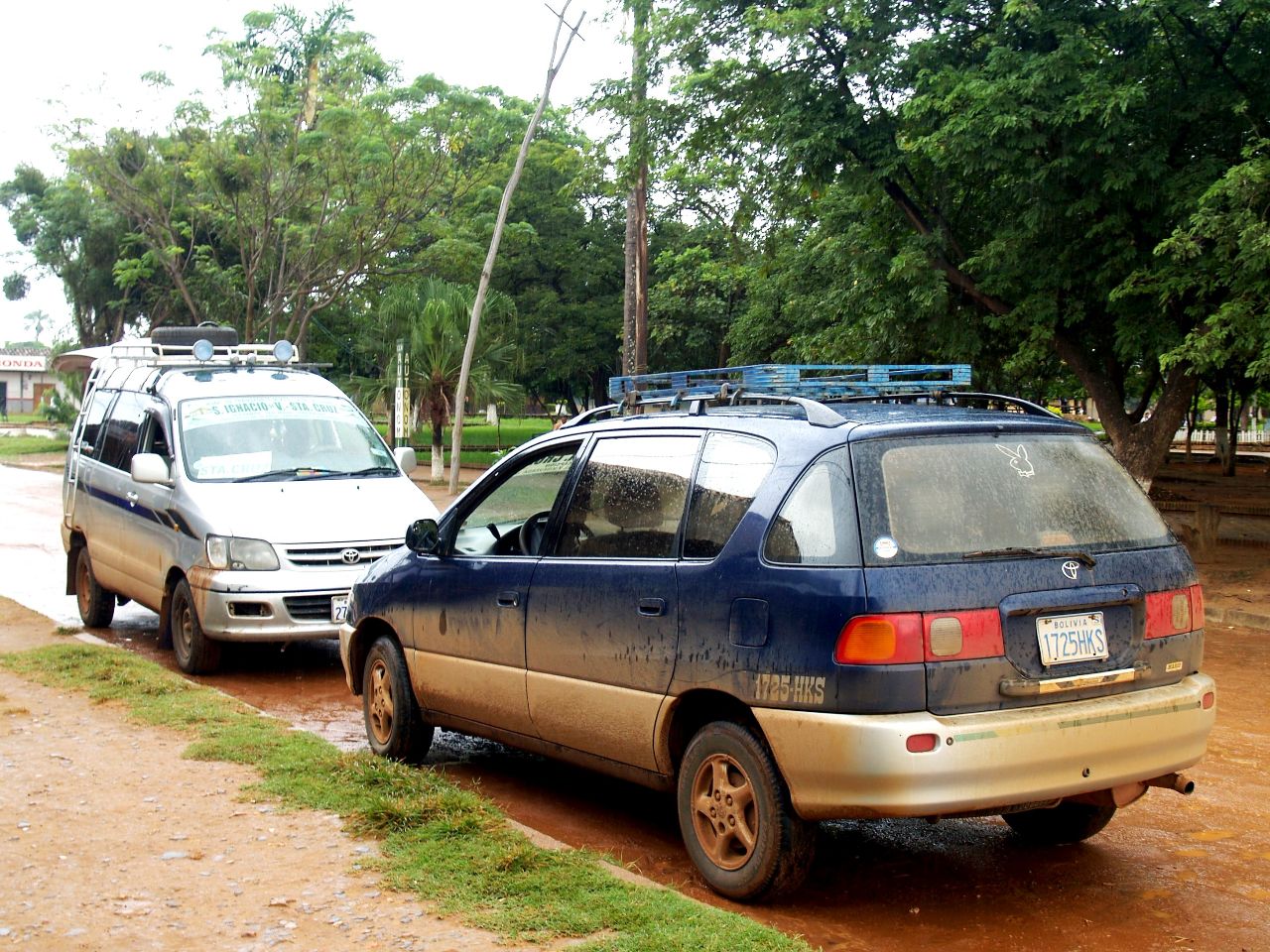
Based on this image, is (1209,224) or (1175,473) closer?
(1209,224)

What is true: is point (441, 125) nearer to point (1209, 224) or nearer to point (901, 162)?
point (901, 162)

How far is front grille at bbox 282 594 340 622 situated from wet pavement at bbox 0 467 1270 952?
0.99 m

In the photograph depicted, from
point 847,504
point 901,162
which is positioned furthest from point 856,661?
point 901,162

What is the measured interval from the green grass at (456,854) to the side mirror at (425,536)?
1.02 metres

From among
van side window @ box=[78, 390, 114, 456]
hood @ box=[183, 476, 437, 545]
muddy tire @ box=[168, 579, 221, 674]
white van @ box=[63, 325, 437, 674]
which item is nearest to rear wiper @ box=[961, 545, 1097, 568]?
hood @ box=[183, 476, 437, 545]

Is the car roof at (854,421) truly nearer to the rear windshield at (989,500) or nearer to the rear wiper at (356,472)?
the rear windshield at (989,500)

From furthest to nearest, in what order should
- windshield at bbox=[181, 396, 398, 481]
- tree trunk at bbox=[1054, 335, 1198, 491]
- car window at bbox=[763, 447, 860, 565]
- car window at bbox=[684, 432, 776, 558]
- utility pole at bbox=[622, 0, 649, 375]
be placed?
1. utility pole at bbox=[622, 0, 649, 375]
2. tree trunk at bbox=[1054, 335, 1198, 491]
3. windshield at bbox=[181, 396, 398, 481]
4. car window at bbox=[684, 432, 776, 558]
5. car window at bbox=[763, 447, 860, 565]

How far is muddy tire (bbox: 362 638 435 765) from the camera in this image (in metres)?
6.69

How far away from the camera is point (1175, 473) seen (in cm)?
3672

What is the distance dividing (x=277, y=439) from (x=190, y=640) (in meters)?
1.75

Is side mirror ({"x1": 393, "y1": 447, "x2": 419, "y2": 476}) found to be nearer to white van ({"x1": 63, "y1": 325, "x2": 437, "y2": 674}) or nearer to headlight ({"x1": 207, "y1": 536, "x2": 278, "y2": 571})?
white van ({"x1": 63, "y1": 325, "x2": 437, "y2": 674})

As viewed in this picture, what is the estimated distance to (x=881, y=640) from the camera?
440 cm

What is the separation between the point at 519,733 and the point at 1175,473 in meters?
34.4

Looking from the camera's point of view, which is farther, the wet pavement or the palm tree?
the palm tree
